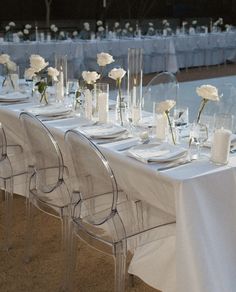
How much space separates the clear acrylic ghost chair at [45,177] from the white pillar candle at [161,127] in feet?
1.84

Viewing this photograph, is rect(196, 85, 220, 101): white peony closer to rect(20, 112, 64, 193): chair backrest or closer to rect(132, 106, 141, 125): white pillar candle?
rect(132, 106, 141, 125): white pillar candle

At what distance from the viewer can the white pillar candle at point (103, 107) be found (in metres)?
3.11

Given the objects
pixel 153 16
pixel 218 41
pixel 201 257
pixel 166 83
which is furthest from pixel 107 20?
pixel 201 257

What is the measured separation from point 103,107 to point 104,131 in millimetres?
265

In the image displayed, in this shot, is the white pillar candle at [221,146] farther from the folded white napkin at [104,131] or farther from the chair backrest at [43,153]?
the chair backrest at [43,153]

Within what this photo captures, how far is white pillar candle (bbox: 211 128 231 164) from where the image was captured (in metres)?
2.34

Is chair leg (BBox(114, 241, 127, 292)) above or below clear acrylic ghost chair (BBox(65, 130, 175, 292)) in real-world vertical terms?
below

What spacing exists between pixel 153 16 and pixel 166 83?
9.91m

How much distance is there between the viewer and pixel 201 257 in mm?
2199

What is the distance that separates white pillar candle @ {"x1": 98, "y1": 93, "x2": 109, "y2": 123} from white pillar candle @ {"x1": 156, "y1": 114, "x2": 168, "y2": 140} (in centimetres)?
46

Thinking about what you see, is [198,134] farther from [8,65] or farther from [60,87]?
[8,65]

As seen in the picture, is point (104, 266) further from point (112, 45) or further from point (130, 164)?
point (112, 45)

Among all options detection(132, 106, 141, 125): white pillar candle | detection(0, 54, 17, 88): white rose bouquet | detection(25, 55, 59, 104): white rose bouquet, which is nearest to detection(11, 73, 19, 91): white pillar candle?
detection(0, 54, 17, 88): white rose bouquet

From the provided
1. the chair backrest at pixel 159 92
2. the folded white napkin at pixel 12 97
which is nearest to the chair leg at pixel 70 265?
the chair backrest at pixel 159 92
